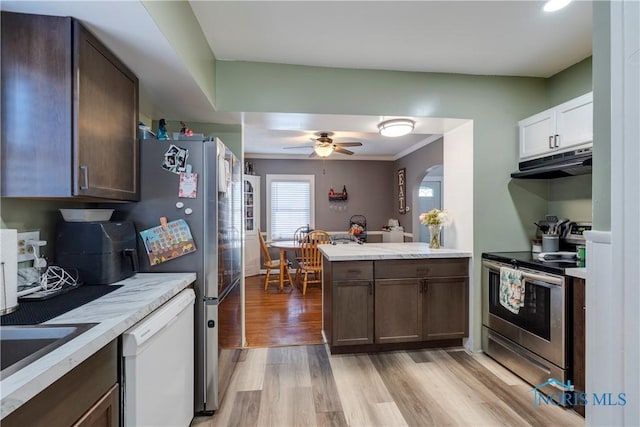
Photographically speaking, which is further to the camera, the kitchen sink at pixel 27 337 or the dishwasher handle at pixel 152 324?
the dishwasher handle at pixel 152 324

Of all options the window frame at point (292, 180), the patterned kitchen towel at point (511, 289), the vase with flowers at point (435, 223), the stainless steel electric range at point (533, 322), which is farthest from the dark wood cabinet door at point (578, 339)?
the window frame at point (292, 180)

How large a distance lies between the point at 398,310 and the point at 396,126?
5.25ft

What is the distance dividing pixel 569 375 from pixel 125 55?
3.15 metres

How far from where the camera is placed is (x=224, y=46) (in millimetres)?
2184

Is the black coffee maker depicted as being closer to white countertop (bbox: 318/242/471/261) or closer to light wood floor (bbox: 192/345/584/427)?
light wood floor (bbox: 192/345/584/427)

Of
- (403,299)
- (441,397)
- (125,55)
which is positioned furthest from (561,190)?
(125,55)

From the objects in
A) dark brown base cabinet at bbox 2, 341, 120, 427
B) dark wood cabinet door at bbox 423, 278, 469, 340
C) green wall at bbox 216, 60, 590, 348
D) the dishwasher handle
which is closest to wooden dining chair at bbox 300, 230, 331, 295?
dark wood cabinet door at bbox 423, 278, 469, 340

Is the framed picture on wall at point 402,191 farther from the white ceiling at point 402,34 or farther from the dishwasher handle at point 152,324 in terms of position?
the dishwasher handle at point 152,324

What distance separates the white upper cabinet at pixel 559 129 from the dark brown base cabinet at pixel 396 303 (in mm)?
1098

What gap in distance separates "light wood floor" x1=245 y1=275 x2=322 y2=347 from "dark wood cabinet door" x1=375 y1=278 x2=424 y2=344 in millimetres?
676

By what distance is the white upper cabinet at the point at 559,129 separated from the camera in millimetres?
2057

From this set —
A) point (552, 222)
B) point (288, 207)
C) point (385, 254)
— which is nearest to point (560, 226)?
point (552, 222)

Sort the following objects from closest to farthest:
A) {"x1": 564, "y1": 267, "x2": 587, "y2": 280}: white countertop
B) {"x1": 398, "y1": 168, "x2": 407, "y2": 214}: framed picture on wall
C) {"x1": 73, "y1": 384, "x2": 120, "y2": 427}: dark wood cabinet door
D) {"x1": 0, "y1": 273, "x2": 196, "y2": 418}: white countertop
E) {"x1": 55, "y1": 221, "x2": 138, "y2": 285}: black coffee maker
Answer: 1. {"x1": 0, "y1": 273, "x2": 196, "y2": 418}: white countertop
2. {"x1": 73, "y1": 384, "x2": 120, "y2": 427}: dark wood cabinet door
3. {"x1": 55, "y1": 221, "x2": 138, "y2": 285}: black coffee maker
4. {"x1": 564, "y1": 267, "x2": 587, "y2": 280}: white countertop
5. {"x1": 398, "y1": 168, "x2": 407, "y2": 214}: framed picture on wall

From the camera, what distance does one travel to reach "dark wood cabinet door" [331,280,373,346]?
252cm
